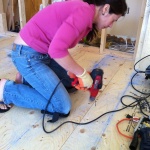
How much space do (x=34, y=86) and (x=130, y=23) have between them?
190cm

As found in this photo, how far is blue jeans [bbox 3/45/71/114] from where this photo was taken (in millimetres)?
1170

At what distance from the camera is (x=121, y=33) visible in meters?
2.75

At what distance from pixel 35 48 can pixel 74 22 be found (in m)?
0.34

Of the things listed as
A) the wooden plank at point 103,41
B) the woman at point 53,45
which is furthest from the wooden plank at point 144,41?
the woman at point 53,45

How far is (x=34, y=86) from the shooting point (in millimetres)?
1206

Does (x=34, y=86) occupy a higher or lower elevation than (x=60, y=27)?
lower

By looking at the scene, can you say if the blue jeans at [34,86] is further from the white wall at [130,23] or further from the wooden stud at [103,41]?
the white wall at [130,23]

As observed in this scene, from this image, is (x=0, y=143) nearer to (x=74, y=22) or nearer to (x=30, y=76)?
(x=30, y=76)

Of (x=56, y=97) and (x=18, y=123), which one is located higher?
(x=56, y=97)

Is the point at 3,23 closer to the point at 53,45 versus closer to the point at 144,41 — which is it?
the point at 144,41

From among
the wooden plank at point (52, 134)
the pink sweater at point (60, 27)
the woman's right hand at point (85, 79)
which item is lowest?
the wooden plank at point (52, 134)

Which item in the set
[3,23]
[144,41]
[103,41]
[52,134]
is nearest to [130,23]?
[103,41]

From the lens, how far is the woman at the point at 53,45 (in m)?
0.94

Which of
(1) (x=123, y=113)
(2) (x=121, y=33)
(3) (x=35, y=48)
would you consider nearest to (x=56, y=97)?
(3) (x=35, y=48)
